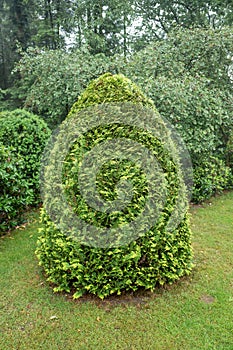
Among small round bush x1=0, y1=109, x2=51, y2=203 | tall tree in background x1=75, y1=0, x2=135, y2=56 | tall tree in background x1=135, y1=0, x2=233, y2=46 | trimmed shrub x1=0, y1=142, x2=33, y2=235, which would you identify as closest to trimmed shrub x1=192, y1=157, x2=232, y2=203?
small round bush x1=0, y1=109, x2=51, y2=203

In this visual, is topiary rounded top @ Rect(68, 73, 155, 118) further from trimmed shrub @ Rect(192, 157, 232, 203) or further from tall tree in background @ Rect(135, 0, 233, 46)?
tall tree in background @ Rect(135, 0, 233, 46)

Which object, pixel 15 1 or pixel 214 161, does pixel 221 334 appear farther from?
pixel 15 1

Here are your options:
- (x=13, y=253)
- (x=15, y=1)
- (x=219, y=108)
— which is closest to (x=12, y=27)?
(x=15, y=1)

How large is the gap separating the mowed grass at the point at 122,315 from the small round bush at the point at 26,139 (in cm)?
208

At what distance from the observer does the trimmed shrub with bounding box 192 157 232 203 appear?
5535 mm

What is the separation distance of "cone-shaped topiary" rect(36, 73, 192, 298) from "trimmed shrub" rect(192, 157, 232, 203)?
3039mm

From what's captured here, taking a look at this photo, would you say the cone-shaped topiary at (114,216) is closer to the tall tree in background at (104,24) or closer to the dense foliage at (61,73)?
the dense foliage at (61,73)

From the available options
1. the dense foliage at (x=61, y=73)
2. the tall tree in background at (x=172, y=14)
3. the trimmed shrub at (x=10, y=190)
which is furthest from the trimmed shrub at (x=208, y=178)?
the tall tree in background at (x=172, y=14)

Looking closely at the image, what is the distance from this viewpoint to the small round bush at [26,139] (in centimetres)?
493

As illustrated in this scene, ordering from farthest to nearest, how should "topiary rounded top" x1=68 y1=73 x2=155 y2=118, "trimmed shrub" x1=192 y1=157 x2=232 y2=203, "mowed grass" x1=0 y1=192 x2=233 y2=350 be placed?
1. "trimmed shrub" x1=192 y1=157 x2=232 y2=203
2. "topiary rounded top" x1=68 y1=73 x2=155 y2=118
3. "mowed grass" x1=0 y1=192 x2=233 y2=350

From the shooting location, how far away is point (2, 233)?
414cm

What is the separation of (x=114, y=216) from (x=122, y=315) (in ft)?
2.61

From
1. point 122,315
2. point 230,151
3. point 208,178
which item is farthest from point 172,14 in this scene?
point 122,315

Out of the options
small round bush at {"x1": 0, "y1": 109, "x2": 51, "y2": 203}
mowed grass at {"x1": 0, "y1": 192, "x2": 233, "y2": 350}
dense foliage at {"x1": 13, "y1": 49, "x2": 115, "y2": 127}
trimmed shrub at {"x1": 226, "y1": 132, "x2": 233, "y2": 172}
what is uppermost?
dense foliage at {"x1": 13, "y1": 49, "x2": 115, "y2": 127}
